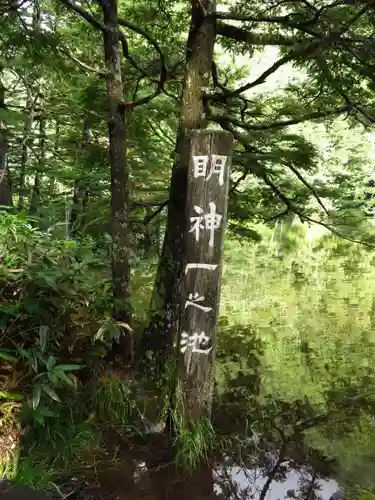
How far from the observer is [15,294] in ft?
10.3

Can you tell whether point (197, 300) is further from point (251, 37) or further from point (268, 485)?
point (251, 37)

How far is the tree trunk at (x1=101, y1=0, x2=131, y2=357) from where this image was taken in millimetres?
4070

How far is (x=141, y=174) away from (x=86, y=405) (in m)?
4.36

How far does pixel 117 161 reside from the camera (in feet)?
13.5

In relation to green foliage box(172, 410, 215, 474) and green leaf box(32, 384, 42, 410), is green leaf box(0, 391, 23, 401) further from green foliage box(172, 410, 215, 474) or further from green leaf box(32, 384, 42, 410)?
green foliage box(172, 410, 215, 474)

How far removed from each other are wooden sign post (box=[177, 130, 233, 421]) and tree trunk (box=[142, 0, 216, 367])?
81 cm

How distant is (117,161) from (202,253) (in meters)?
1.30

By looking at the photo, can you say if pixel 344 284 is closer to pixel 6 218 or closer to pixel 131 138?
pixel 131 138

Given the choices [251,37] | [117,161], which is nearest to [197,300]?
[117,161]

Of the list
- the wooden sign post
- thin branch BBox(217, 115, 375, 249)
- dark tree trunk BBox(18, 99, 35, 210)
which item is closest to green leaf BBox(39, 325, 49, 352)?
the wooden sign post

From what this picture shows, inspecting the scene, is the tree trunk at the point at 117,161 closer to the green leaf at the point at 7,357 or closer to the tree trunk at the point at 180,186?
the tree trunk at the point at 180,186

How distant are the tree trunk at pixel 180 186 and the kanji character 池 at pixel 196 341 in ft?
2.94

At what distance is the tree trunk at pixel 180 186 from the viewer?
164 inches

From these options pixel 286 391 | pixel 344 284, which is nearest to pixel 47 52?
pixel 286 391
